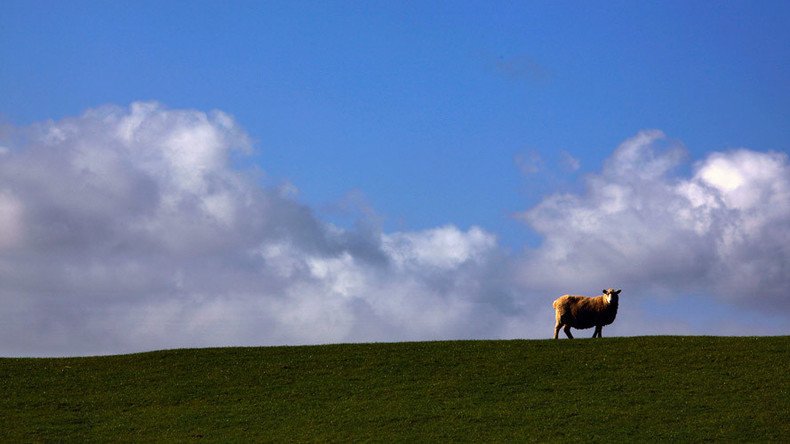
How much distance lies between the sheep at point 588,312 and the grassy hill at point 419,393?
3.26 meters

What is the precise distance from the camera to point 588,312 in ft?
158

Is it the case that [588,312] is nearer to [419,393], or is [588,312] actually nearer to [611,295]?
[611,295]

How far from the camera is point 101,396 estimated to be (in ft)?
133

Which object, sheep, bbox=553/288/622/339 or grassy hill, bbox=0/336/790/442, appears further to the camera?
sheep, bbox=553/288/622/339

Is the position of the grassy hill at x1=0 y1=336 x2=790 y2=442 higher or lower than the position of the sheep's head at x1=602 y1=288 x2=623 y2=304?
lower

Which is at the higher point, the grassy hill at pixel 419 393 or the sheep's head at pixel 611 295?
the sheep's head at pixel 611 295

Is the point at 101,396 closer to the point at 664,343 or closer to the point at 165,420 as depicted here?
the point at 165,420

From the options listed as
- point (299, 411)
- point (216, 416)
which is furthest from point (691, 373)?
point (216, 416)

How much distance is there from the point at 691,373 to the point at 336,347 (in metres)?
16.3

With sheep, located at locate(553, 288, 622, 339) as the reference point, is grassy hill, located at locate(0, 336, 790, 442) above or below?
below

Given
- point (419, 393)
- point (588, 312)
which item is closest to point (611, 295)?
point (588, 312)

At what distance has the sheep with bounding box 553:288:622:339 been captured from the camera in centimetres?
4806

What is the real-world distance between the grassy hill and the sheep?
10.7 feet

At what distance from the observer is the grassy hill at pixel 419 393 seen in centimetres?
3384
